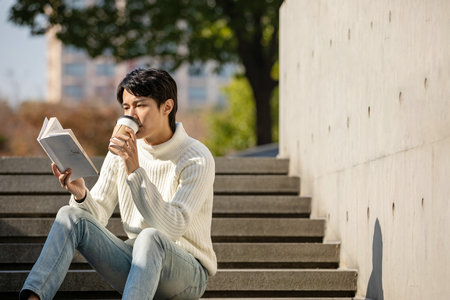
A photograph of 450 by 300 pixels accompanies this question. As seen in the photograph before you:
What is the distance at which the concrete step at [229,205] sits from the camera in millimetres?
5504

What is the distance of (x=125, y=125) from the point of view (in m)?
3.36

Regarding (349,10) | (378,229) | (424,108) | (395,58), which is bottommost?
(378,229)

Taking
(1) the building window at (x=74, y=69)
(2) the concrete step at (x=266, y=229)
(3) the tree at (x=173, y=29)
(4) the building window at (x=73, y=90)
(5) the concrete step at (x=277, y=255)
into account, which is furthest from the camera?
(1) the building window at (x=74, y=69)

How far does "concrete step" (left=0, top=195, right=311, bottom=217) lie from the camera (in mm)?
5504

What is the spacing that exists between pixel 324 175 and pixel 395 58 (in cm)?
186

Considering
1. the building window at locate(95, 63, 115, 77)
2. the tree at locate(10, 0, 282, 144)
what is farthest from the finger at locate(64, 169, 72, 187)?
the building window at locate(95, 63, 115, 77)

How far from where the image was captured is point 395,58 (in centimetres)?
370

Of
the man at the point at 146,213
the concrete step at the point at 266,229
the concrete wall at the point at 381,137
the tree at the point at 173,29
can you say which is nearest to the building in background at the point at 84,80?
the tree at the point at 173,29

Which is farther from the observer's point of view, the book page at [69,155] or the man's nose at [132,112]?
the man's nose at [132,112]

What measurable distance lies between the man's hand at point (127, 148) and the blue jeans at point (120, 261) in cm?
30

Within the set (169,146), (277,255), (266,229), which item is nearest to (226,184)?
(266,229)

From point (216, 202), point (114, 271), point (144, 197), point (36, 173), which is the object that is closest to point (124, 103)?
point (144, 197)

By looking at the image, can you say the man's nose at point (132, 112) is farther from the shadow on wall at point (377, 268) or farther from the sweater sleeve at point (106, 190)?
the shadow on wall at point (377, 268)

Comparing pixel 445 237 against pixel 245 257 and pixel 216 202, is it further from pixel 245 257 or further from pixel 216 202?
pixel 216 202
